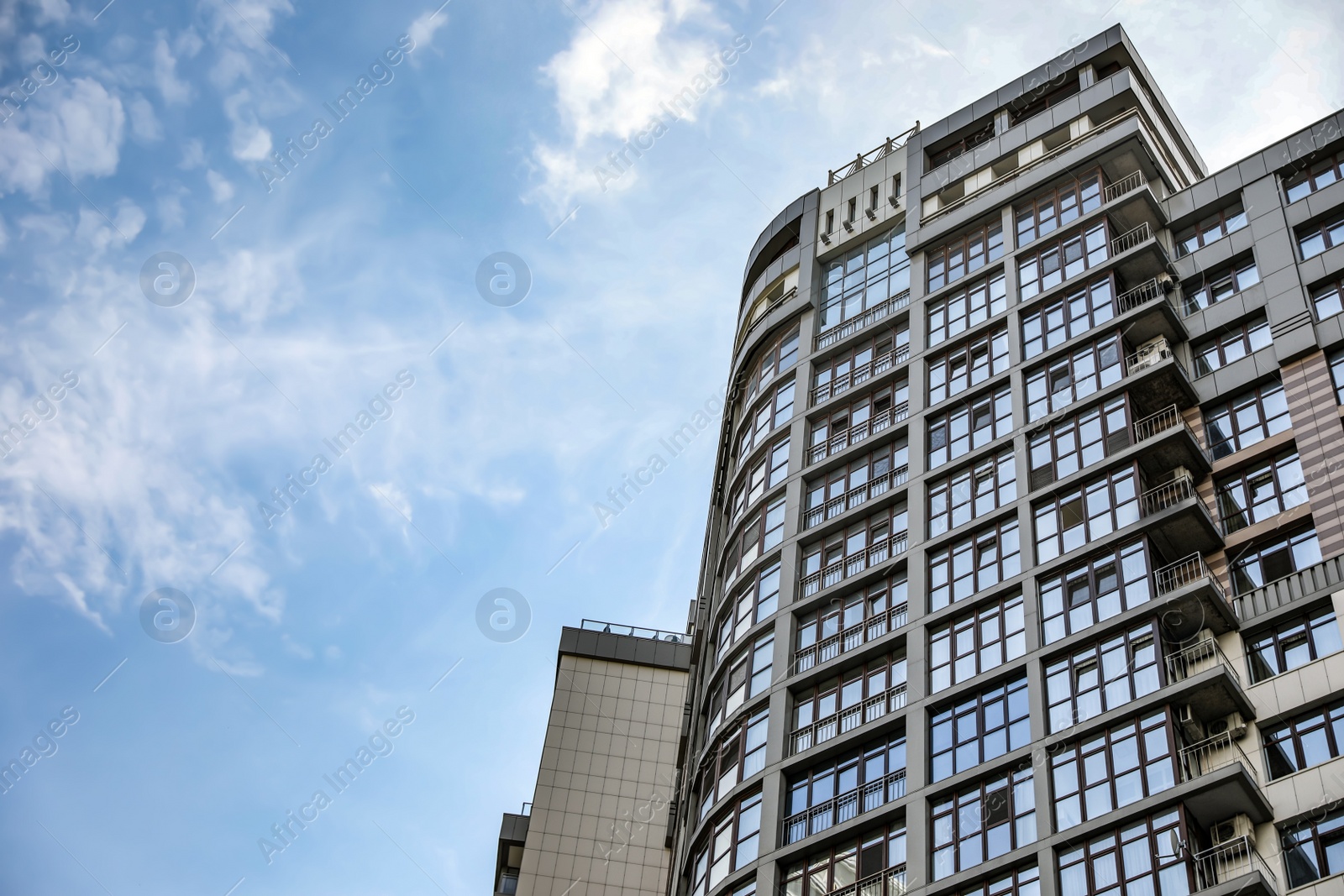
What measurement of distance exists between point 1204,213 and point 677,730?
33.7m

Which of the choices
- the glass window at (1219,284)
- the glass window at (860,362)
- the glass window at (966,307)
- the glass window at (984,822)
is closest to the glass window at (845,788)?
the glass window at (984,822)

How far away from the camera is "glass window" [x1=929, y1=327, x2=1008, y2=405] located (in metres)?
56.6

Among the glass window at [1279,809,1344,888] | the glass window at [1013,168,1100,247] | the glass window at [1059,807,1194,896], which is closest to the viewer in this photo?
the glass window at [1279,809,1344,888]

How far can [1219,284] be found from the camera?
2159 inches

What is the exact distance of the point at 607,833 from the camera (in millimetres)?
68188

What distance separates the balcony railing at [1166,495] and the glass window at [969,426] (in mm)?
6713

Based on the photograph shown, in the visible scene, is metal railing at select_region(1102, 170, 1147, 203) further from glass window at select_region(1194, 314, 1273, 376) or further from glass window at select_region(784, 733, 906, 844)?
glass window at select_region(784, 733, 906, 844)

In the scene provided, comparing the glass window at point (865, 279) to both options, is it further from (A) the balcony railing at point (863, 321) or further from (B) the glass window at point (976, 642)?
(B) the glass window at point (976, 642)

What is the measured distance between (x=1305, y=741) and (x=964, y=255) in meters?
26.6

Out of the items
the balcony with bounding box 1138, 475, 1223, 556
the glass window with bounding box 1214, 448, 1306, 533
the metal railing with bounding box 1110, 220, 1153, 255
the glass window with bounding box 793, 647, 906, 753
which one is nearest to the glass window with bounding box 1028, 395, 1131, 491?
the balcony with bounding box 1138, 475, 1223, 556

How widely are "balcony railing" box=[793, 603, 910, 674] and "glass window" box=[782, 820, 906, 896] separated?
24.2 feet

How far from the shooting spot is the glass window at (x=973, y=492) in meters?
52.1

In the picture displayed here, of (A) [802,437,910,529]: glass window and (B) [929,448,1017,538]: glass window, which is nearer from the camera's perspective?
(B) [929,448,1017,538]: glass window

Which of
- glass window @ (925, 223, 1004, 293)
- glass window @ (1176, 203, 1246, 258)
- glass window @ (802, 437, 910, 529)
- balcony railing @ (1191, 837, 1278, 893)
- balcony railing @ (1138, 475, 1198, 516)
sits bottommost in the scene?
balcony railing @ (1191, 837, 1278, 893)
